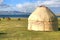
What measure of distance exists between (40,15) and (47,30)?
1788 mm

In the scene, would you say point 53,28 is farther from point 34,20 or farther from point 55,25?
point 34,20

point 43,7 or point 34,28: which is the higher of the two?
point 43,7

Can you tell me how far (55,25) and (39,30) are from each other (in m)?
1.99

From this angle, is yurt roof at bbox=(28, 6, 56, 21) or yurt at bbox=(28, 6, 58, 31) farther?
yurt roof at bbox=(28, 6, 56, 21)

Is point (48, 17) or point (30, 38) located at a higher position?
point (48, 17)

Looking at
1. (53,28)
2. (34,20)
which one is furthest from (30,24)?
(53,28)

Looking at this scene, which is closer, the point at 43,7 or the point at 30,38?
the point at 30,38

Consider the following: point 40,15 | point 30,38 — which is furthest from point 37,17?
point 30,38

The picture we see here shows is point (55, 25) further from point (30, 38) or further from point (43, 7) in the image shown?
point (30, 38)

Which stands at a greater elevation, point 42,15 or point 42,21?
point 42,15

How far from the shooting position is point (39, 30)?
87.3 ft

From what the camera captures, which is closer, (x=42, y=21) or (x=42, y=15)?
(x=42, y=21)

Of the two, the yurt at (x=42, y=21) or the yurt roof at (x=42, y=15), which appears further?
the yurt roof at (x=42, y=15)

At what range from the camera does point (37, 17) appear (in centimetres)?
2689
